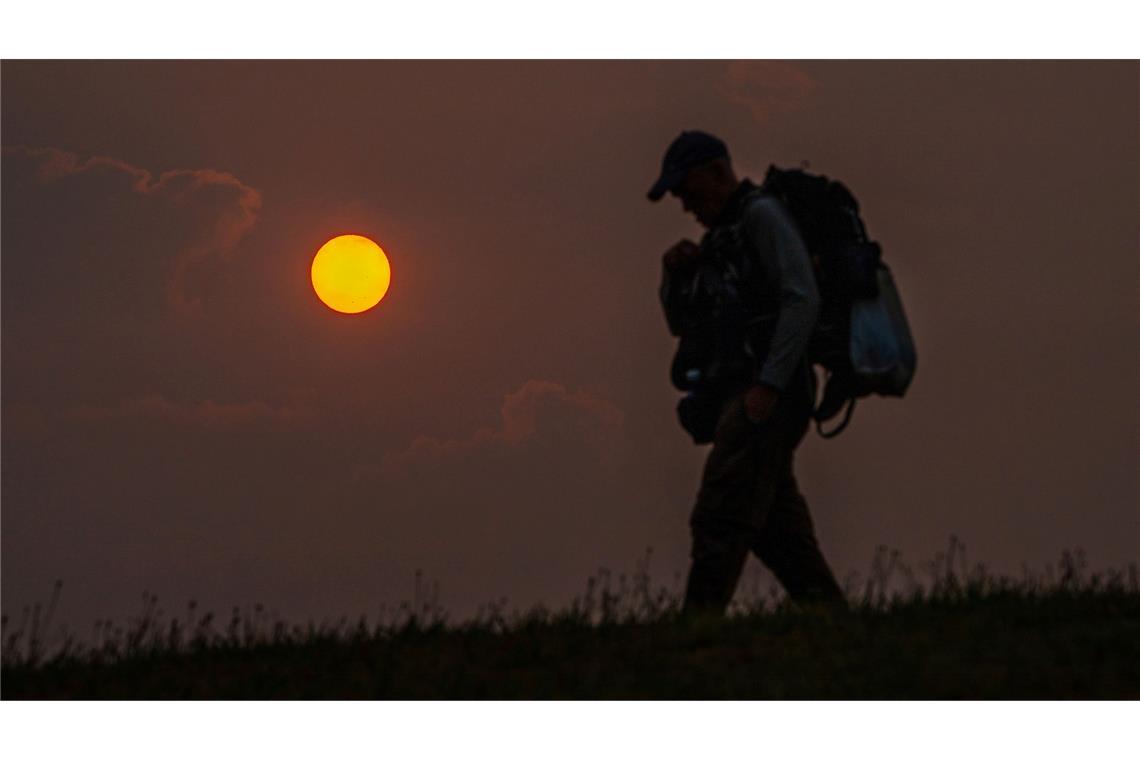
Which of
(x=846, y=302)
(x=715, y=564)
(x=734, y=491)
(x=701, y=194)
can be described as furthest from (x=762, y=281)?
(x=715, y=564)

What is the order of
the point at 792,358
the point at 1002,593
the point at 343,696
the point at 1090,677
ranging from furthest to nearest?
the point at 1002,593
the point at 792,358
the point at 343,696
the point at 1090,677

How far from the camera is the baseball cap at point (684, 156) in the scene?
8.75m

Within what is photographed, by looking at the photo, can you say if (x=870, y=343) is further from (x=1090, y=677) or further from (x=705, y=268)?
(x=1090, y=677)

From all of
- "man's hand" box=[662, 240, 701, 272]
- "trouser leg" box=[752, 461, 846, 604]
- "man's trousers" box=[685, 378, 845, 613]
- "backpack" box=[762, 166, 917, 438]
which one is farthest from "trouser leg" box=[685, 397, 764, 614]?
"man's hand" box=[662, 240, 701, 272]

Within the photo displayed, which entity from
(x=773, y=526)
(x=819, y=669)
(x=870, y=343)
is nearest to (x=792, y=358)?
(x=870, y=343)

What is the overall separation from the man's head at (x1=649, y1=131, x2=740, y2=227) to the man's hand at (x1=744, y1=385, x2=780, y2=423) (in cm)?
100

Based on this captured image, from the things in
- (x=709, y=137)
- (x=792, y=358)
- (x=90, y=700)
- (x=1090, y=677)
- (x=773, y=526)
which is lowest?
(x=90, y=700)

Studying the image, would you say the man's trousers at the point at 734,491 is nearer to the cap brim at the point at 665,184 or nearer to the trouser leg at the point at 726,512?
the trouser leg at the point at 726,512

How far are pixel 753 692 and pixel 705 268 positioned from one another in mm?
2600

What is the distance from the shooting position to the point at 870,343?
8.50 metres

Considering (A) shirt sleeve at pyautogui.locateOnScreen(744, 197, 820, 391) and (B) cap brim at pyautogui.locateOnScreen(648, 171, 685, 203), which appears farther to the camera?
(B) cap brim at pyautogui.locateOnScreen(648, 171, 685, 203)

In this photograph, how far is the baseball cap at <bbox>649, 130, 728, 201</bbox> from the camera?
28.7 ft

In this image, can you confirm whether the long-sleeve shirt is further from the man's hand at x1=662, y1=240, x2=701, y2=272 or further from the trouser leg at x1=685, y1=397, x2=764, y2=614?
the trouser leg at x1=685, y1=397, x2=764, y2=614

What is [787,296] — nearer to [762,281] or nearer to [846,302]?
[762,281]
